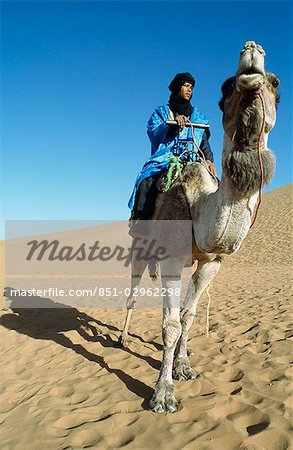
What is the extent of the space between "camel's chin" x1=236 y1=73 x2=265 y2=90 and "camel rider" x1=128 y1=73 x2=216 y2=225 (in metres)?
1.66

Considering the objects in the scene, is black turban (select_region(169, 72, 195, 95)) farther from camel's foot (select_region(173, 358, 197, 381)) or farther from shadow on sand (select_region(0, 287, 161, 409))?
shadow on sand (select_region(0, 287, 161, 409))

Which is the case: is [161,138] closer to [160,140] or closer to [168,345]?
[160,140]

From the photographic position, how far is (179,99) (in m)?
3.99

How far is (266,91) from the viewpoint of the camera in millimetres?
2254

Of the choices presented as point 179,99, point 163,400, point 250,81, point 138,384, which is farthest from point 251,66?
point 138,384

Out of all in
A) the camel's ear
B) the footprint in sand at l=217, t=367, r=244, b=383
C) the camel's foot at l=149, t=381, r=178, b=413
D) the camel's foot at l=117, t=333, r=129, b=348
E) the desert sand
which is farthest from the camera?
the camel's foot at l=117, t=333, r=129, b=348

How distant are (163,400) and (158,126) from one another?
2.64 metres

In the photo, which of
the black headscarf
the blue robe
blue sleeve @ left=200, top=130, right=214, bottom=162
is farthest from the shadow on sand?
the black headscarf

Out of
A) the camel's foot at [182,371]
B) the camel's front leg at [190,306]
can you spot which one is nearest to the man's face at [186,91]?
the camel's front leg at [190,306]

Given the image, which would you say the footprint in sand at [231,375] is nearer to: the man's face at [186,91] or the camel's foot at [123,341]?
the camel's foot at [123,341]

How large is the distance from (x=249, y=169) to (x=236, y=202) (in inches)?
10.6

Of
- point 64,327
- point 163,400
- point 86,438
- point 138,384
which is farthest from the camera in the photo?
point 64,327

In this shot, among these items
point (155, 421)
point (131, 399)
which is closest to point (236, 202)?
point (155, 421)

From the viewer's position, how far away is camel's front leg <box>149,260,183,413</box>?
10.2ft
